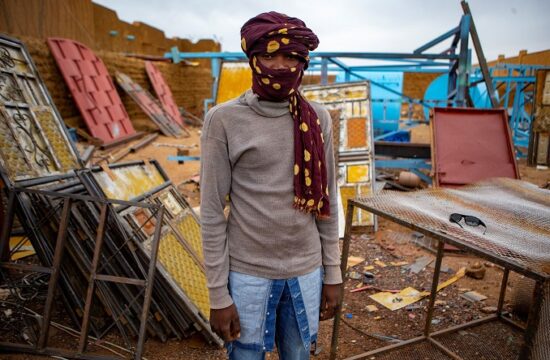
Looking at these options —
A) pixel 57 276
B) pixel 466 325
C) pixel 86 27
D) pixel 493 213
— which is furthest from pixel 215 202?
pixel 86 27

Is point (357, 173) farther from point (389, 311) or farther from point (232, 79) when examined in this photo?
point (232, 79)

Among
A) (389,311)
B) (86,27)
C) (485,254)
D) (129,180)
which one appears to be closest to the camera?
(485,254)

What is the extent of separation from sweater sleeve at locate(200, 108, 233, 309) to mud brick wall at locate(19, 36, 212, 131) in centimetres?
887

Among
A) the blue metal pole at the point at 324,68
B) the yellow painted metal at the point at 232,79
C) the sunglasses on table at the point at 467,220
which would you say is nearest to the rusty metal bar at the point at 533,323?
the sunglasses on table at the point at 467,220

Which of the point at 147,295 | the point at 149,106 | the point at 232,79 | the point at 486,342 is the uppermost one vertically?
the point at 232,79

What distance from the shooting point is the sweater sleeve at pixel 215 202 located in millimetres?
1354

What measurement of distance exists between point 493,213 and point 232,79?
5319 millimetres

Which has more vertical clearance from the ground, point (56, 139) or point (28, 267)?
point (56, 139)

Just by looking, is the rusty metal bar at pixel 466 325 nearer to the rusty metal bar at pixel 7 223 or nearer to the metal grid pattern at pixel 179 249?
the metal grid pattern at pixel 179 249

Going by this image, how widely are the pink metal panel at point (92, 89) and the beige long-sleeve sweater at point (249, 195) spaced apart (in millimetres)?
9235

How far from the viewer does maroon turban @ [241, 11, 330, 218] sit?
1343 millimetres

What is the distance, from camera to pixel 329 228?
1608 millimetres

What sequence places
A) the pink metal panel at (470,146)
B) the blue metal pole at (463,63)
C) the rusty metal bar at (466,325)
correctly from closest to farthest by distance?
the rusty metal bar at (466,325), the pink metal panel at (470,146), the blue metal pole at (463,63)

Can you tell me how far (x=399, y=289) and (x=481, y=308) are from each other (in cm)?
74
